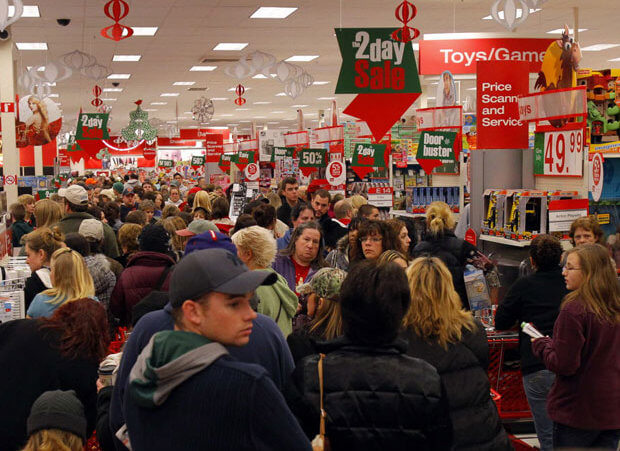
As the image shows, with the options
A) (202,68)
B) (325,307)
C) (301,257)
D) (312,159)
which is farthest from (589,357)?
(202,68)

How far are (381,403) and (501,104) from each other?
20.4 ft

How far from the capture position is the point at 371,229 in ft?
17.3

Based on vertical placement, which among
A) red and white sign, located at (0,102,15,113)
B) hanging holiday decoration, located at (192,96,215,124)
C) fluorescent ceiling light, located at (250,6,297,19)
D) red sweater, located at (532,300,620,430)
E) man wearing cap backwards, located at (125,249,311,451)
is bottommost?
red sweater, located at (532,300,620,430)

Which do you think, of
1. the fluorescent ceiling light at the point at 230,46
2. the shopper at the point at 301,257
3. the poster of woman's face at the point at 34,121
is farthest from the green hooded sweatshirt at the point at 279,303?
the fluorescent ceiling light at the point at 230,46

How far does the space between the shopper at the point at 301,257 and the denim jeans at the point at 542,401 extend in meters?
1.52

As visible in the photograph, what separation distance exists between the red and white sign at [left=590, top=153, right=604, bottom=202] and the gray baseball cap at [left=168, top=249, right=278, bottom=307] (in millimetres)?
5362

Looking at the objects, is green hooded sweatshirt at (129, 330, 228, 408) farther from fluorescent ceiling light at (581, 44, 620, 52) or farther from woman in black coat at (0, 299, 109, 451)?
fluorescent ceiling light at (581, 44, 620, 52)

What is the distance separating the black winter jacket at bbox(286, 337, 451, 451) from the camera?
2.23 m

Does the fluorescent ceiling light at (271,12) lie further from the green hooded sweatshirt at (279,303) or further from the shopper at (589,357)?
the shopper at (589,357)

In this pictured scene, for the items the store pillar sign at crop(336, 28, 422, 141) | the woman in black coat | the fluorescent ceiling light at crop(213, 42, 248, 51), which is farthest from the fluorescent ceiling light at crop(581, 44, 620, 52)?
the woman in black coat

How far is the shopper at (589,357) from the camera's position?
11.9ft

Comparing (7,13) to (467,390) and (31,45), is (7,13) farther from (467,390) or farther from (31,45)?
(31,45)

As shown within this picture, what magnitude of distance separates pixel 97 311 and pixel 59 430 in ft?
3.80

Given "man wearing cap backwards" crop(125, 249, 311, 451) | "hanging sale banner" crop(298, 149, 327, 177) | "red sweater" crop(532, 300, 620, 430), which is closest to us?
"man wearing cap backwards" crop(125, 249, 311, 451)
